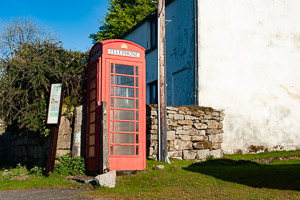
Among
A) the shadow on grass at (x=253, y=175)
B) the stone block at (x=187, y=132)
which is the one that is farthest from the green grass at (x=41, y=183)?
the stone block at (x=187, y=132)

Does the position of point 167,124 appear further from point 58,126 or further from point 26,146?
point 26,146

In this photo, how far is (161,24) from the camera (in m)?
12.7

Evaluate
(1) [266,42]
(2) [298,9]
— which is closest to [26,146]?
(1) [266,42]

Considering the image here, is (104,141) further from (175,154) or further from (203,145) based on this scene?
(203,145)

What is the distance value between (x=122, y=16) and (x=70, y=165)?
22.8 m

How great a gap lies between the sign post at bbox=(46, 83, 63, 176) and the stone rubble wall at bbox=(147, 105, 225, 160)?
327cm

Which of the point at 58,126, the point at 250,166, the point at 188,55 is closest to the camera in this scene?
the point at 58,126

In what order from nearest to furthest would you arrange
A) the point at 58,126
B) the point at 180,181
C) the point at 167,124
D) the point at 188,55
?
the point at 180,181
the point at 58,126
the point at 167,124
the point at 188,55

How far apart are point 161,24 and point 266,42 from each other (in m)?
6.26

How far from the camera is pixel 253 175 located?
376 inches

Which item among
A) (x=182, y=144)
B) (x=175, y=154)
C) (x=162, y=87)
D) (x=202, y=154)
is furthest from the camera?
(x=202, y=154)

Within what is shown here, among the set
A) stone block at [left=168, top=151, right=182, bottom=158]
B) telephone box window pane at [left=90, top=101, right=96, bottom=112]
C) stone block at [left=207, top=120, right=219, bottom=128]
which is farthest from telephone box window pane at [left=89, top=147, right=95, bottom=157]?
stone block at [left=207, top=120, right=219, bottom=128]

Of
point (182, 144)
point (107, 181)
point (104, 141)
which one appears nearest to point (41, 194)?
point (107, 181)

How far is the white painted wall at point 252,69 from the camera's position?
50.1 feet
